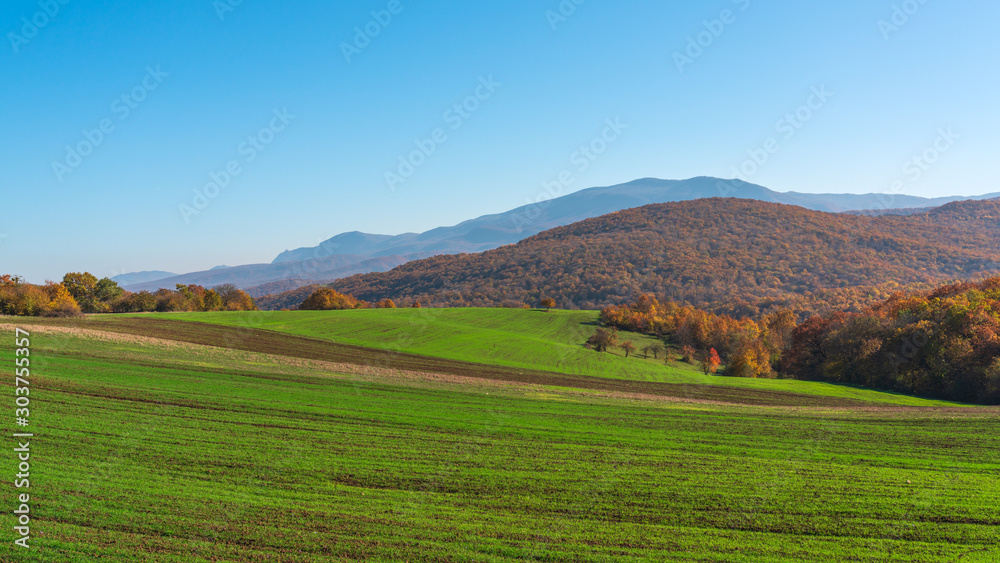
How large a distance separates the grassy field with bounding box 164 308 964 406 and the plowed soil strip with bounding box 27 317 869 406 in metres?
3.11

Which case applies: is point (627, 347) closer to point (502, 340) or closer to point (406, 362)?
point (502, 340)

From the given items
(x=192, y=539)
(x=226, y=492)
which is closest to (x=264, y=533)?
(x=192, y=539)

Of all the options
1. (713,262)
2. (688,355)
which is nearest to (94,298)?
(688,355)

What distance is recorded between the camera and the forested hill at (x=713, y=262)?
105 metres

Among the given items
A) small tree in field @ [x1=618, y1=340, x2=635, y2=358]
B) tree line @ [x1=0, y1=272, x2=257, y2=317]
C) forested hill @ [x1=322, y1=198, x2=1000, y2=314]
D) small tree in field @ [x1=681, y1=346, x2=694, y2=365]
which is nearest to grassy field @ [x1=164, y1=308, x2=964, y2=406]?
small tree in field @ [x1=618, y1=340, x2=635, y2=358]


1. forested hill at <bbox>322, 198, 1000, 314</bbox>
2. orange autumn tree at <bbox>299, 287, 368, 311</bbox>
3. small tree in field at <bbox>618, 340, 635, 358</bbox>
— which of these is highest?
forested hill at <bbox>322, 198, 1000, 314</bbox>

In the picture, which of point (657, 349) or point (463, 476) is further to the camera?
point (657, 349)

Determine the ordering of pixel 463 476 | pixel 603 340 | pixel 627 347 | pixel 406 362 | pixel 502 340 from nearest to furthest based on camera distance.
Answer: pixel 463 476 < pixel 406 362 < pixel 502 340 < pixel 627 347 < pixel 603 340

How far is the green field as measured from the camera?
11.8 metres

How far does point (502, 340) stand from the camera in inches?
2454

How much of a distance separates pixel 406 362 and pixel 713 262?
90.2 m

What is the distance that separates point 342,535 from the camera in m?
11.9

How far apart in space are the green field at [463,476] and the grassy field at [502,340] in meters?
18.0

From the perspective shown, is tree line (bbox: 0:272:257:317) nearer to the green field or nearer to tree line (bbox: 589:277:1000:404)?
the green field
